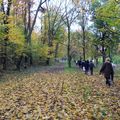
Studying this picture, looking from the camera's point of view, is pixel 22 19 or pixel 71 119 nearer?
pixel 71 119

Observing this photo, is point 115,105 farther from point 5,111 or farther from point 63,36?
point 63,36

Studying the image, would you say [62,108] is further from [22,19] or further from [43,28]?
[43,28]

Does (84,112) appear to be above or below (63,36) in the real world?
below

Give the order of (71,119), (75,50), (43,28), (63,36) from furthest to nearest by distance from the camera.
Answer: (75,50), (63,36), (43,28), (71,119)

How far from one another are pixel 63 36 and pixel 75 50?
28.1 ft

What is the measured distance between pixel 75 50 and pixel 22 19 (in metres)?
40.6

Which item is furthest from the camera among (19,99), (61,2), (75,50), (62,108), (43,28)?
(75,50)

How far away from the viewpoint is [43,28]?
77.8 meters

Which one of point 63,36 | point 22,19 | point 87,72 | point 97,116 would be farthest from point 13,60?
point 97,116

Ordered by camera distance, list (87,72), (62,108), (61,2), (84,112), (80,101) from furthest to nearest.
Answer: (61,2), (87,72), (80,101), (62,108), (84,112)

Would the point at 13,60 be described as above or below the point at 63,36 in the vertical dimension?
below

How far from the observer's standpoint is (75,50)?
9388 centimetres

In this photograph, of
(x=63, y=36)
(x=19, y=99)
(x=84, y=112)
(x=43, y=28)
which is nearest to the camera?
(x=84, y=112)

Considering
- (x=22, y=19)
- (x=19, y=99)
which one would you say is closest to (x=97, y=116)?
(x=19, y=99)
